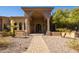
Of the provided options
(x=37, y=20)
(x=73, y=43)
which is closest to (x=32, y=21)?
(x=37, y=20)

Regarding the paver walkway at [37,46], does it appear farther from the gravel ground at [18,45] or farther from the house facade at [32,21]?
the house facade at [32,21]

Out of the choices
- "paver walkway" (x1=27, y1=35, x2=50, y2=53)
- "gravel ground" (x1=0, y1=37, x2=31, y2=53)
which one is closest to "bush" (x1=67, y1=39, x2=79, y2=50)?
"paver walkway" (x1=27, y1=35, x2=50, y2=53)

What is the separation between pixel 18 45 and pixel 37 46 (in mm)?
516

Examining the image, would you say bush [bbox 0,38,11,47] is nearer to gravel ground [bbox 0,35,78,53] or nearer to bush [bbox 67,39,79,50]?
gravel ground [bbox 0,35,78,53]

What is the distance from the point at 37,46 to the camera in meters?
8.83

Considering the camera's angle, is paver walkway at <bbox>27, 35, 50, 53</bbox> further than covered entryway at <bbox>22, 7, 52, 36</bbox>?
No

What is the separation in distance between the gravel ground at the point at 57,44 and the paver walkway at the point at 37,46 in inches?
4.6

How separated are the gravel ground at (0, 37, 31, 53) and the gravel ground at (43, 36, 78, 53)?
1.76 ft

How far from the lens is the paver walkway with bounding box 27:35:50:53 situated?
8.74m

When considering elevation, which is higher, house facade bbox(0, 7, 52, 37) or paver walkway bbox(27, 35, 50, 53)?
house facade bbox(0, 7, 52, 37)

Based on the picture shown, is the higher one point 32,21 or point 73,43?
point 32,21

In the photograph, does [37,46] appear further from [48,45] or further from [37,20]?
[37,20]

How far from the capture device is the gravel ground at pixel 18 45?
8.73 metres
